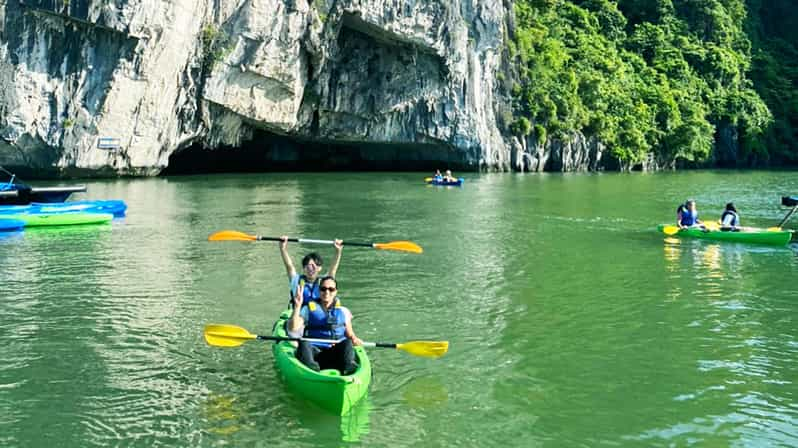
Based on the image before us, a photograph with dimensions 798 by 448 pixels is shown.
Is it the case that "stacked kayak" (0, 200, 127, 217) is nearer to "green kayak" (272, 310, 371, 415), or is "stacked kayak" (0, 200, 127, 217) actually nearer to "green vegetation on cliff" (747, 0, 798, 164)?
"green kayak" (272, 310, 371, 415)

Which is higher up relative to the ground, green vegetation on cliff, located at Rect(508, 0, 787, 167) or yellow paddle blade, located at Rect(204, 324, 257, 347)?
green vegetation on cliff, located at Rect(508, 0, 787, 167)

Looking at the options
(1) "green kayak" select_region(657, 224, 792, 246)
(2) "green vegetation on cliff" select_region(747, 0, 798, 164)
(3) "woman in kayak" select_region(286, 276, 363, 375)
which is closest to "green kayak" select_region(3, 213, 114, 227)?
(3) "woman in kayak" select_region(286, 276, 363, 375)

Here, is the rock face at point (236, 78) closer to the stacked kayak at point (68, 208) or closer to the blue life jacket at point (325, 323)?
the stacked kayak at point (68, 208)

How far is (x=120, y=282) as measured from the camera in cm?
1519

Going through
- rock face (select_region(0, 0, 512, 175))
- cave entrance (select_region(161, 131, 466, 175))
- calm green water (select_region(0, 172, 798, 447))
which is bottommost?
calm green water (select_region(0, 172, 798, 447))

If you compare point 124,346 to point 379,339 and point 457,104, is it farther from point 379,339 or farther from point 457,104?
point 457,104

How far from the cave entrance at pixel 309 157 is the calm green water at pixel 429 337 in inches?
1250

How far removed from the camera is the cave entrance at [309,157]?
55.1m

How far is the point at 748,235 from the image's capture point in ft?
70.0

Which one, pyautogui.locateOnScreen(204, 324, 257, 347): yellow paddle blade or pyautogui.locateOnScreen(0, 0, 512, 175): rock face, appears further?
pyautogui.locateOnScreen(0, 0, 512, 175): rock face

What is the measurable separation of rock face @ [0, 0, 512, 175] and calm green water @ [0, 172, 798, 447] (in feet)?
54.9

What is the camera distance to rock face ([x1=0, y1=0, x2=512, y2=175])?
3666 cm

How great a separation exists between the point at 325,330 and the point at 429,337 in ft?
8.97

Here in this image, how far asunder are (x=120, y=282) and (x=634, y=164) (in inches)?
2431
